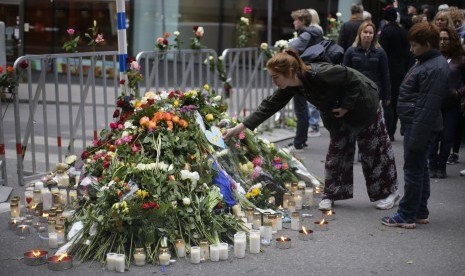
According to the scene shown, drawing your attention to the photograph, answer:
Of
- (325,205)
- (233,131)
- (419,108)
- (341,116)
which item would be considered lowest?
(325,205)

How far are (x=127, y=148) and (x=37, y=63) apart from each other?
9.67 meters

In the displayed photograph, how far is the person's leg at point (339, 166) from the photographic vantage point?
7.18m

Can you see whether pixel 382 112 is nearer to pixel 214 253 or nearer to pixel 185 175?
pixel 185 175

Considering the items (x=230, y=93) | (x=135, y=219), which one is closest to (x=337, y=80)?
(x=135, y=219)

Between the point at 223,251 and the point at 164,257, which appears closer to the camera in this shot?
the point at 164,257

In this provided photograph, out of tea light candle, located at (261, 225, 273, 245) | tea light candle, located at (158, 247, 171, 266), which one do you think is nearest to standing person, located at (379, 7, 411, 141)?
tea light candle, located at (261, 225, 273, 245)

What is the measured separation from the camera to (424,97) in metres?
6.32

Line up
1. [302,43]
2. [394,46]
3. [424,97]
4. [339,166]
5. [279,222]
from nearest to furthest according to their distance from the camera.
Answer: [424,97], [279,222], [339,166], [302,43], [394,46]

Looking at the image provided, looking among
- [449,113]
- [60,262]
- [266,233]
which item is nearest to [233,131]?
[266,233]

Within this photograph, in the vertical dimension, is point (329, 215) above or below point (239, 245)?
below

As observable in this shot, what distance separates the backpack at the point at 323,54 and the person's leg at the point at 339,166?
71 cm

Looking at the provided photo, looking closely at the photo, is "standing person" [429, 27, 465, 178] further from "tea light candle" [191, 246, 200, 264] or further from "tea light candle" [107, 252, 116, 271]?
"tea light candle" [107, 252, 116, 271]

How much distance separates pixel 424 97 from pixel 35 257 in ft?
10.8

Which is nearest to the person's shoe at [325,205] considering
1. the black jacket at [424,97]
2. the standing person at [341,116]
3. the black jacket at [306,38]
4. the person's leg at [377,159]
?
the standing person at [341,116]
